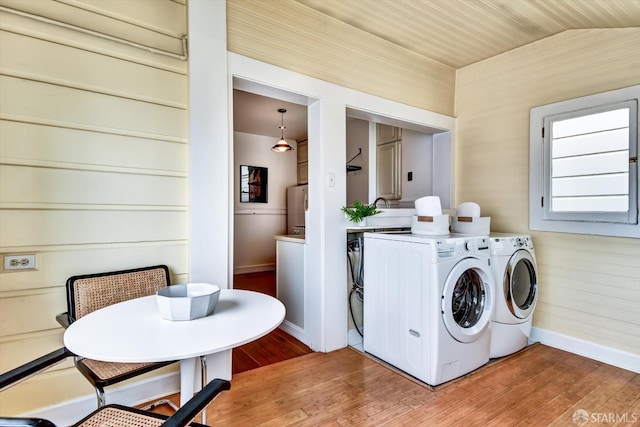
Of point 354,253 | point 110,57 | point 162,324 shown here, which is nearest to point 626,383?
point 354,253

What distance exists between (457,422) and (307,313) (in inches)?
53.9

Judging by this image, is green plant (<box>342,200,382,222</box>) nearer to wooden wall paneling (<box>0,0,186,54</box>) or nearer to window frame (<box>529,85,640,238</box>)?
window frame (<box>529,85,640,238</box>)

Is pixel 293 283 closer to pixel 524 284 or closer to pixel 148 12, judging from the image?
pixel 524 284

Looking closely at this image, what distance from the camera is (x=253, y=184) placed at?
6.27 meters

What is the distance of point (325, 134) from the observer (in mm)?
2623

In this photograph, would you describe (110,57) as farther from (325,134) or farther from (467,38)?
(467,38)

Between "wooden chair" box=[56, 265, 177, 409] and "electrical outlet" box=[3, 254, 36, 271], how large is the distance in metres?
0.19

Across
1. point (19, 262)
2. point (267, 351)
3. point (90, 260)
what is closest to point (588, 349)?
point (267, 351)

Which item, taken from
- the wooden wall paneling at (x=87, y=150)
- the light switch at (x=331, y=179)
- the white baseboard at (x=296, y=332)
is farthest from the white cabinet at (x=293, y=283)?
the wooden wall paneling at (x=87, y=150)

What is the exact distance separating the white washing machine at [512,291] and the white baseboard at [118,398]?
2.28 m

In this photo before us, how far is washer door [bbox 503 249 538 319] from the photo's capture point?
102 inches

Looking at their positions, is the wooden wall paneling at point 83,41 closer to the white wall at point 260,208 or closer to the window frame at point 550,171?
the window frame at point 550,171

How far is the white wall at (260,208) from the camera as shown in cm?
607

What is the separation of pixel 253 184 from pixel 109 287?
15.2 ft
